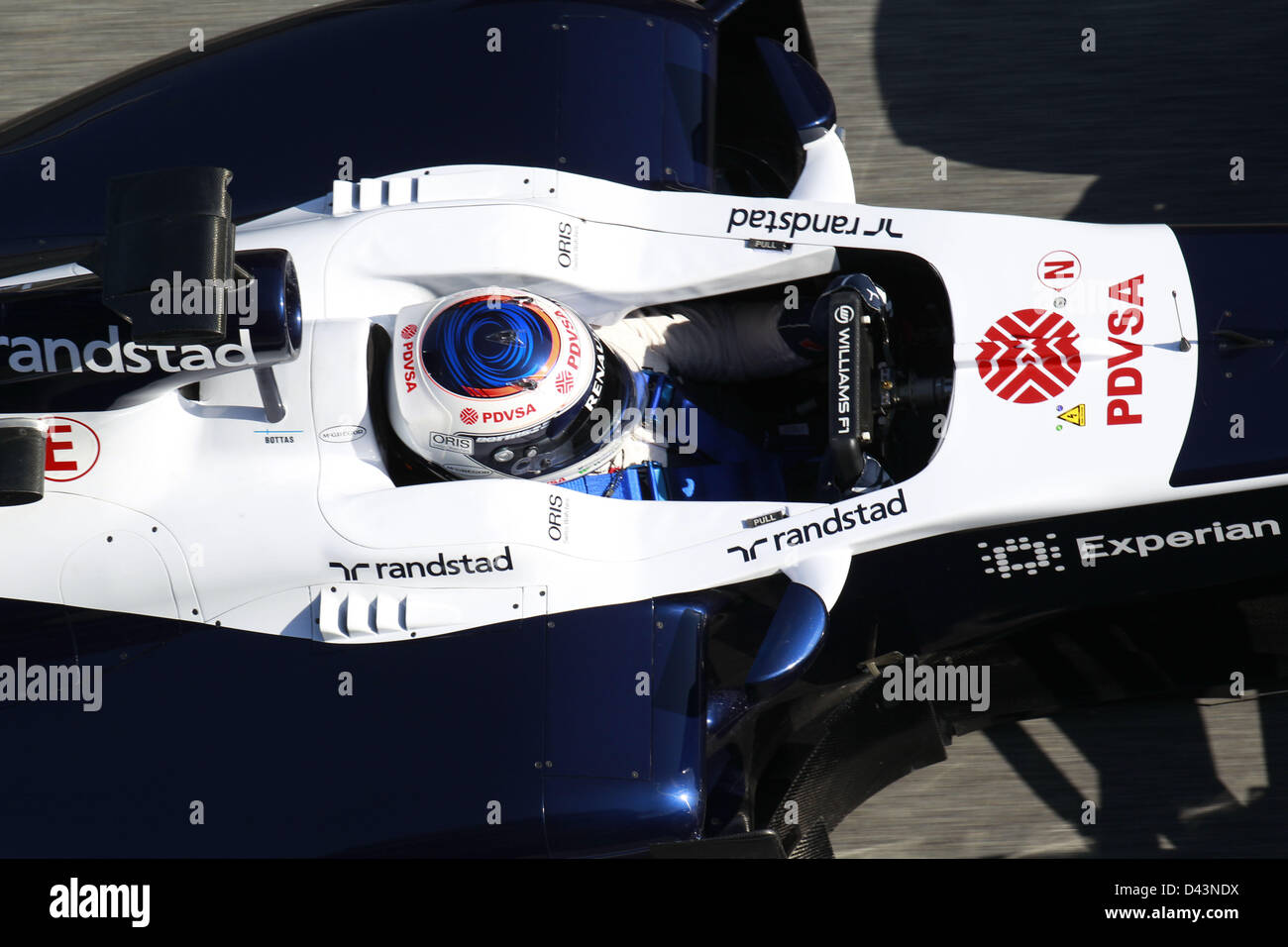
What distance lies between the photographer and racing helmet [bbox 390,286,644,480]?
Result: 238cm

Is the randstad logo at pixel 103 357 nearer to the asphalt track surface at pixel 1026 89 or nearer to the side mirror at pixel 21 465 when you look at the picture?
the side mirror at pixel 21 465

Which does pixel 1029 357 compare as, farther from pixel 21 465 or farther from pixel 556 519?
pixel 21 465

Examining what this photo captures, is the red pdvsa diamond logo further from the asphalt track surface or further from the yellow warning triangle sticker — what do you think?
the asphalt track surface

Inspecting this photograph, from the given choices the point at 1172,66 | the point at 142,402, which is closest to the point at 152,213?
the point at 142,402

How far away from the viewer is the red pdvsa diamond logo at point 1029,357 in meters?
2.49

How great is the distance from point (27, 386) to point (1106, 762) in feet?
9.23

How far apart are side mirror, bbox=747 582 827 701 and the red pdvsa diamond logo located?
586 millimetres

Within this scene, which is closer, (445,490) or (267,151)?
(445,490)

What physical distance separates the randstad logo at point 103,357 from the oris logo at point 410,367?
0.30 meters

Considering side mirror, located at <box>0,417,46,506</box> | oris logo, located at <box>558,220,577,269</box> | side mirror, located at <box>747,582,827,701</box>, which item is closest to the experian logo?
side mirror, located at <box>747,582,827,701</box>

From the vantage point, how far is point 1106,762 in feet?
10.8

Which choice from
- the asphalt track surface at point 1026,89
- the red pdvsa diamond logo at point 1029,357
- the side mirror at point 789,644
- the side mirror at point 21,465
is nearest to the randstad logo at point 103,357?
the side mirror at point 21,465

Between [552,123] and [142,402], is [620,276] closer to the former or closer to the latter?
[552,123]

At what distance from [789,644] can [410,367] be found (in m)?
0.95
